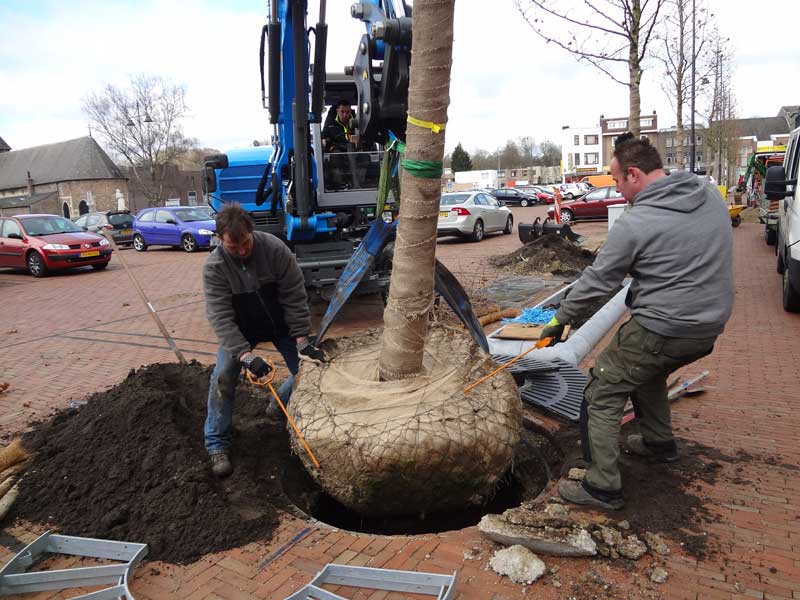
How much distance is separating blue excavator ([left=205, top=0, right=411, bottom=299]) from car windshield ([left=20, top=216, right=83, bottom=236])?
10290 mm

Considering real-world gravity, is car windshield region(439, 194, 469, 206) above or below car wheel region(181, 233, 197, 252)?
above

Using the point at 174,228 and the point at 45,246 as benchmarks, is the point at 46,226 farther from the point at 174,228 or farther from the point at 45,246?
the point at 174,228

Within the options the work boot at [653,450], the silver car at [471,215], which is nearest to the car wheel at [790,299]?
the work boot at [653,450]

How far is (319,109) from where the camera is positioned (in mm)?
7086

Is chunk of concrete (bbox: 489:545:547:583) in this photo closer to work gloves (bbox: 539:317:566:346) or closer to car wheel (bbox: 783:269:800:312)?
work gloves (bbox: 539:317:566:346)

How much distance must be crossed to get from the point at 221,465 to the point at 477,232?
1548cm

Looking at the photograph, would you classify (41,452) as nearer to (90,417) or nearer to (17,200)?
(90,417)

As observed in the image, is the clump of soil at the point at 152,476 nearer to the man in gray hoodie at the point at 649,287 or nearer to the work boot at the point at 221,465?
the work boot at the point at 221,465

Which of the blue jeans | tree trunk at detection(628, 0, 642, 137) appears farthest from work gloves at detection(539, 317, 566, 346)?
tree trunk at detection(628, 0, 642, 137)

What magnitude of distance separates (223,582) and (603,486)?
199 centimetres

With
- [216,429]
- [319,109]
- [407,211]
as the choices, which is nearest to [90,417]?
[216,429]

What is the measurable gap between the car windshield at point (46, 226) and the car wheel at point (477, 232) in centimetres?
1155

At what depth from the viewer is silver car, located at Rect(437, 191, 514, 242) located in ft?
58.3

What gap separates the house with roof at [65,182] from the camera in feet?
175
